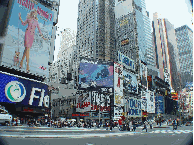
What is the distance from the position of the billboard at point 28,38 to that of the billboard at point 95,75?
11.3m

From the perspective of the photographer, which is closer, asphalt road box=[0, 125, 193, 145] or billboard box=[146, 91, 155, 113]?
asphalt road box=[0, 125, 193, 145]

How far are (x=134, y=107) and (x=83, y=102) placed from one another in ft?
78.3

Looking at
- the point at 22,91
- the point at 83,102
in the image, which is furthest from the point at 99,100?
the point at 22,91

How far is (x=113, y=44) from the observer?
98.9m

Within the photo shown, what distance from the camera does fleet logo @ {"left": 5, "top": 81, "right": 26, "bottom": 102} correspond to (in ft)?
109

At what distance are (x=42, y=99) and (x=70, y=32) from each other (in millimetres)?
77976

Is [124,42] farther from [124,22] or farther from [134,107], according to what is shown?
[134,107]

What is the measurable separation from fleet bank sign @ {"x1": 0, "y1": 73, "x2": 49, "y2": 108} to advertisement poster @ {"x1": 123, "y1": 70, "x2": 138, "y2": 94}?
1168 inches

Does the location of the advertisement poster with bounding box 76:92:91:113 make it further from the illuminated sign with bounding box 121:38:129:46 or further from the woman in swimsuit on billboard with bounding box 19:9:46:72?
the illuminated sign with bounding box 121:38:129:46

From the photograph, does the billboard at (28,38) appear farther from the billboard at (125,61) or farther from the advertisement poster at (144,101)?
the advertisement poster at (144,101)

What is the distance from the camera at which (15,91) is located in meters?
35.3

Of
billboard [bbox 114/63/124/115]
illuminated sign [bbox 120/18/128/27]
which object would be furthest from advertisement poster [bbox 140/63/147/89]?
illuminated sign [bbox 120/18/128/27]

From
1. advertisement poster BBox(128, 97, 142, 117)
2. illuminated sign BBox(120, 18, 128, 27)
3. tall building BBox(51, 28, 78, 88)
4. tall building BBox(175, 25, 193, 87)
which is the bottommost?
advertisement poster BBox(128, 97, 142, 117)

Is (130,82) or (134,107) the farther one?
(130,82)
